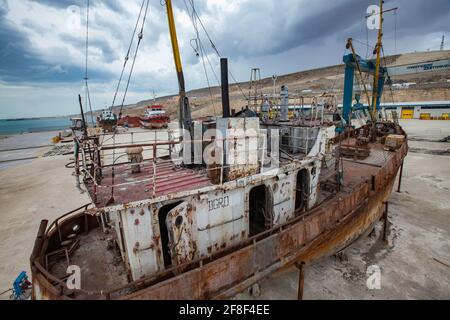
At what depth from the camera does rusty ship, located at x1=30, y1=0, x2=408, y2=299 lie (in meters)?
4.62

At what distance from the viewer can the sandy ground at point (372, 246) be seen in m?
7.04

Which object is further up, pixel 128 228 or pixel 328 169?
pixel 128 228

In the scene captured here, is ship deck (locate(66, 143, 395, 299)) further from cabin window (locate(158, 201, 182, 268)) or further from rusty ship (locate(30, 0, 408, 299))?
cabin window (locate(158, 201, 182, 268))

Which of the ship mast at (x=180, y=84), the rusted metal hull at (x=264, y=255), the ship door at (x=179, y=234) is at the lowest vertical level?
the rusted metal hull at (x=264, y=255)

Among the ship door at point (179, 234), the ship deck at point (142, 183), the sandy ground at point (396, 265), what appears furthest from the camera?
the sandy ground at point (396, 265)

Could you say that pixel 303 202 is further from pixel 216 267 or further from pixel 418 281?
pixel 418 281

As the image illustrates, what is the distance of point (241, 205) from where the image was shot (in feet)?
18.9

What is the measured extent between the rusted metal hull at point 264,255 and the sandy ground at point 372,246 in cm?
78

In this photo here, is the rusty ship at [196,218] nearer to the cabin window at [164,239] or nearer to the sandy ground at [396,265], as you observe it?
the cabin window at [164,239]

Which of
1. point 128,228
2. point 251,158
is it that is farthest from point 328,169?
point 128,228

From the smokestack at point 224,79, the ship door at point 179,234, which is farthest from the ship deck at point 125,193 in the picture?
the smokestack at point 224,79

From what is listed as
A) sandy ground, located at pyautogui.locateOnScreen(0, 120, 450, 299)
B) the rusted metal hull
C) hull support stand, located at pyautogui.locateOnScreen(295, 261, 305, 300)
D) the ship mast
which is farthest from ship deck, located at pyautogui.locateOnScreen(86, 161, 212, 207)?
sandy ground, located at pyautogui.locateOnScreen(0, 120, 450, 299)

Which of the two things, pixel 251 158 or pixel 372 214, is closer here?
pixel 251 158
